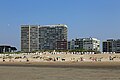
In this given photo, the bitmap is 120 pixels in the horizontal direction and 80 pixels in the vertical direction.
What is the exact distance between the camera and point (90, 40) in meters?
199

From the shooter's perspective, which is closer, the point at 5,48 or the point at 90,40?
the point at 5,48

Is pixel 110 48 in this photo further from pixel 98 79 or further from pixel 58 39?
pixel 98 79

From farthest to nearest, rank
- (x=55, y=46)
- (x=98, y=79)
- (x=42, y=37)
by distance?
1. (x=42, y=37)
2. (x=55, y=46)
3. (x=98, y=79)

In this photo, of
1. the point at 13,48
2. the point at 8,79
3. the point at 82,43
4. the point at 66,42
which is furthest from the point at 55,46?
the point at 8,79

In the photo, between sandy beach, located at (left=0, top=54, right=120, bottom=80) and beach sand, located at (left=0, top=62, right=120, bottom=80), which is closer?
beach sand, located at (left=0, top=62, right=120, bottom=80)

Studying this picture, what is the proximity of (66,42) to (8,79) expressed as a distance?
163780 mm

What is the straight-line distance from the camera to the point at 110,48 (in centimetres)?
19825

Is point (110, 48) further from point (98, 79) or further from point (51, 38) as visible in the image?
point (98, 79)

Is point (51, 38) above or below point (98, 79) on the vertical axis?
above

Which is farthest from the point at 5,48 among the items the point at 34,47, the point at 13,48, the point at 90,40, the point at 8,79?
the point at 8,79

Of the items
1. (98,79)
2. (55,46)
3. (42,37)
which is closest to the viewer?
(98,79)

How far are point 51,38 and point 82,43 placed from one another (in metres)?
19.9

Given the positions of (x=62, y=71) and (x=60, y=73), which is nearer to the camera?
(x=60, y=73)

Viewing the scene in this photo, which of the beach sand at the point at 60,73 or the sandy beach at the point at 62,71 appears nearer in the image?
the beach sand at the point at 60,73
